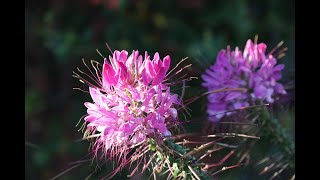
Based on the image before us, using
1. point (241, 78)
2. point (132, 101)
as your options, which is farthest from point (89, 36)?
point (132, 101)

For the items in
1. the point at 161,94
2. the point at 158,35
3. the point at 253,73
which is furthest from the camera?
the point at 158,35

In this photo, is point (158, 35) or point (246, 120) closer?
point (246, 120)

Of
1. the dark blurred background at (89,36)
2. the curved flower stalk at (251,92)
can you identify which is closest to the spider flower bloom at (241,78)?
the curved flower stalk at (251,92)

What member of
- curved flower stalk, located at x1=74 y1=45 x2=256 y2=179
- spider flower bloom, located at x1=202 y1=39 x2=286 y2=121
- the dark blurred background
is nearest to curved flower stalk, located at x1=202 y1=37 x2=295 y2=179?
spider flower bloom, located at x1=202 y1=39 x2=286 y2=121

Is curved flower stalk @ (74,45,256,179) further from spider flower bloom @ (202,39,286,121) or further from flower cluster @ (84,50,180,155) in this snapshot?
spider flower bloom @ (202,39,286,121)

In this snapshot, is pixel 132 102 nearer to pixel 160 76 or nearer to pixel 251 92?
pixel 160 76
